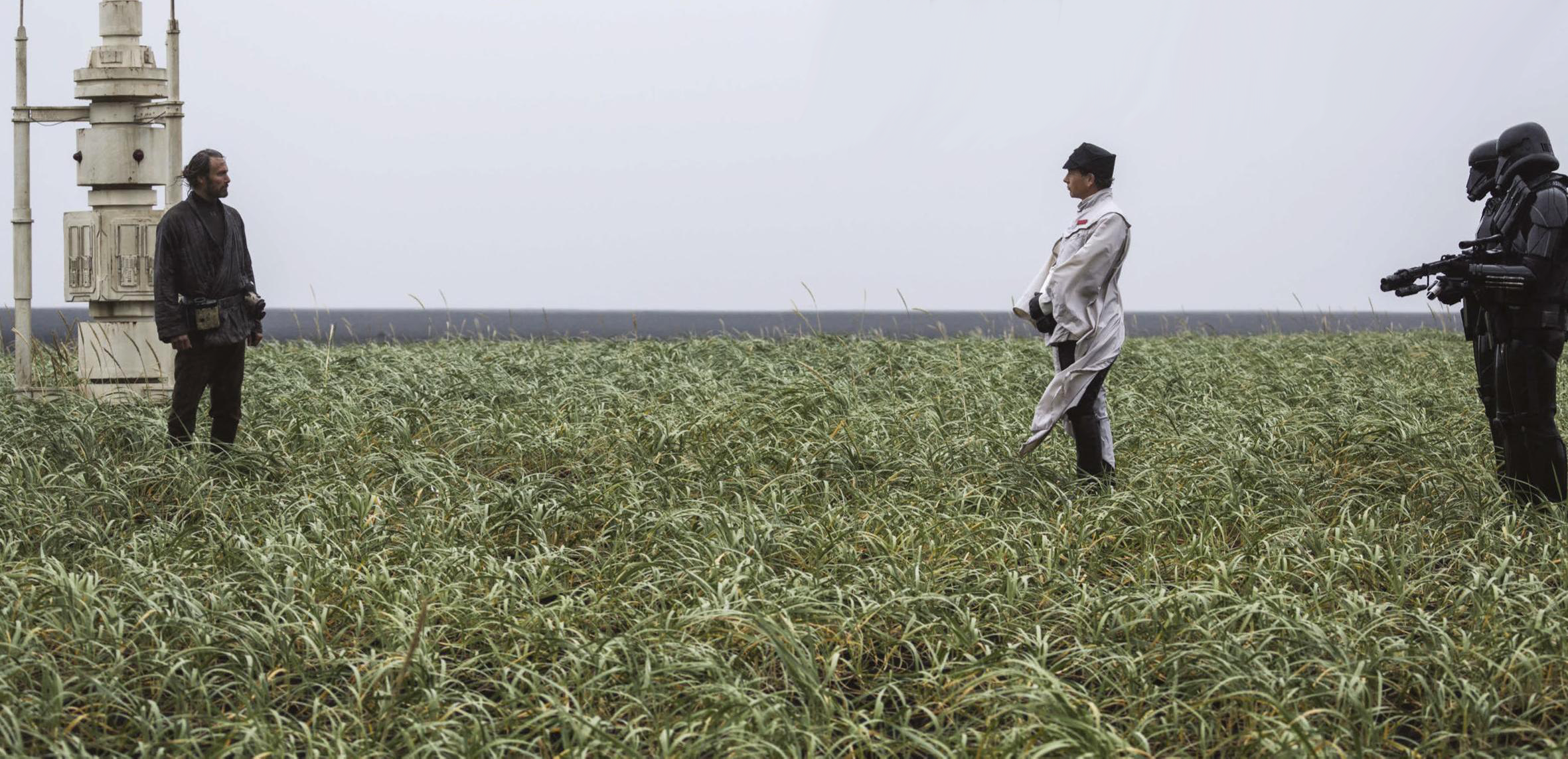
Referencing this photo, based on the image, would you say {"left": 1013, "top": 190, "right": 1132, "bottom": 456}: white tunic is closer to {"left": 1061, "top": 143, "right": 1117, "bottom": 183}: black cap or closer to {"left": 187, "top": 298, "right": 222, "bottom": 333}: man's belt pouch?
{"left": 1061, "top": 143, "right": 1117, "bottom": 183}: black cap

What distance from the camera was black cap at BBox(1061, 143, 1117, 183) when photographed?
20.3ft

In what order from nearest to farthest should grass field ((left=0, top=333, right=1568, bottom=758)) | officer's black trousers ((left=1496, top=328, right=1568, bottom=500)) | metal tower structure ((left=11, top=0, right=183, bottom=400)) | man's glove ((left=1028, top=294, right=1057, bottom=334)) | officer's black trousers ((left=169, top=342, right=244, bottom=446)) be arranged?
grass field ((left=0, top=333, right=1568, bottom=758)) → officer's black trousers ((left=1496, top=328, right=1568, bottom=500)) → man's glove ((left=1028, top=294, right=1057, bottom=334)) → officer's black trousers ((left=169, top=342, right=244, bottom=446)) → metal tower structure ((left=11, top=0, right=183, bottom=400))

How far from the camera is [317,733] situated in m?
3.40

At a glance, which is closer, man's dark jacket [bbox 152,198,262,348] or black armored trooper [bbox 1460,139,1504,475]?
black armored trooper [bbox 1460,139,1504,475]

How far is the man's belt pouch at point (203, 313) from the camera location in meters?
6.53

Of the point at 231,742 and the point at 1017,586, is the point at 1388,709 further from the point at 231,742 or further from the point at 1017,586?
the point at 231,742

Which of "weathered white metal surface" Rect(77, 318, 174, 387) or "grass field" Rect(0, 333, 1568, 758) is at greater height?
"weathered white metal surface" Rect(77, 318, 174, 387)

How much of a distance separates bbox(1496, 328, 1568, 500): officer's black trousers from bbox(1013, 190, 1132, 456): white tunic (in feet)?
5.63

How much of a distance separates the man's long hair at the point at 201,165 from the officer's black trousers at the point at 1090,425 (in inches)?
177

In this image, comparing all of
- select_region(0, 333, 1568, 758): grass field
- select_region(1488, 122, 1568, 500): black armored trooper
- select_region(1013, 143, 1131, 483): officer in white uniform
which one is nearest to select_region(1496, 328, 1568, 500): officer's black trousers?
select_region(1488, 122, 1568, 500): black armored trooper

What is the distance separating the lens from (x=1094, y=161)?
6.20 metres

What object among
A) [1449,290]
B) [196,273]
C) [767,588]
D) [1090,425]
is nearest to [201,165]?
[196,273]

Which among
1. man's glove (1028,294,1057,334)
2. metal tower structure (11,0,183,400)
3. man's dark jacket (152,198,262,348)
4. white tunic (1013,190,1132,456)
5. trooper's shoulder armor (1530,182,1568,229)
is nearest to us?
trooper's shoulder armor (1530,182,1568,229)

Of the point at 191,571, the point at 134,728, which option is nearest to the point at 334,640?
the point at 134,728
